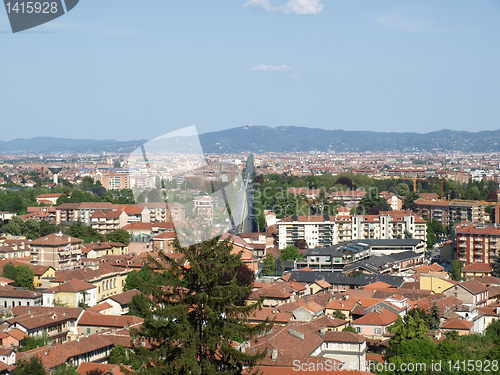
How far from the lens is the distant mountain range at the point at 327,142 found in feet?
A: 320

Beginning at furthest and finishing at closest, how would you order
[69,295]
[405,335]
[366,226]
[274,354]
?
1. [366,226]
2. [69,295]
3. [405,335]
4. [274,354]

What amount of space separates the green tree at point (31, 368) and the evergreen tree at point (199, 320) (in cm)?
349

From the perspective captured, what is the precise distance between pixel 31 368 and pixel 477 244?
1362 cm

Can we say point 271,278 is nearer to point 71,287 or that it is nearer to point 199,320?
point 71,287

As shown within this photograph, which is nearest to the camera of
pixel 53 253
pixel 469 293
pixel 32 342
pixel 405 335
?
pixel 405 335

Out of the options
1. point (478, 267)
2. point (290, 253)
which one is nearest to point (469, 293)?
point (478, 267)

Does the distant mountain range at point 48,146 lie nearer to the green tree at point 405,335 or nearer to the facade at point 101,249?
the facade at point 101,249

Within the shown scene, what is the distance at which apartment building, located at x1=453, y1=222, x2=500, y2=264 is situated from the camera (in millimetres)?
18531

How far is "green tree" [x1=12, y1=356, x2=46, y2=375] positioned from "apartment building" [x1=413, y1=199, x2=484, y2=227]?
66.1 feet

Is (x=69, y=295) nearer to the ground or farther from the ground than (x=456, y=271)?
farther from the ground

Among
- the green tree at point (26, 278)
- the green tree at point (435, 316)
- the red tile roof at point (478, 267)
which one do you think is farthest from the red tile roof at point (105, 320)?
the red tile roof at point (478, 267)

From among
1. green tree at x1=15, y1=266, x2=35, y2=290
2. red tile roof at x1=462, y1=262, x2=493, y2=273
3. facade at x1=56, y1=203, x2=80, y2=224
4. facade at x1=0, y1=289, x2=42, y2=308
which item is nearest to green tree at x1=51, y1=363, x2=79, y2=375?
facade at x1=0, y1=289, x2=42, y2=308

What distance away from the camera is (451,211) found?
88.5 ft

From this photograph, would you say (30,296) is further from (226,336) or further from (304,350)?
(226,336)
